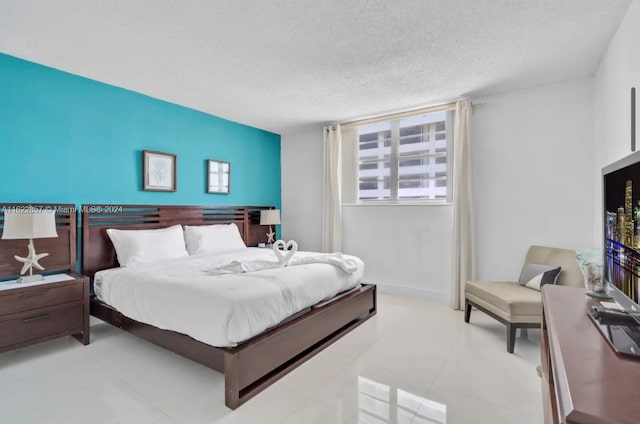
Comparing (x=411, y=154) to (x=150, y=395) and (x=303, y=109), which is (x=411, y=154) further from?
(x=150, y=395)

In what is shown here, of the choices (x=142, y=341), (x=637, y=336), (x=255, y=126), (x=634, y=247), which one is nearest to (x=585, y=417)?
(x=637, y=336)

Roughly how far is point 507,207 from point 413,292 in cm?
159

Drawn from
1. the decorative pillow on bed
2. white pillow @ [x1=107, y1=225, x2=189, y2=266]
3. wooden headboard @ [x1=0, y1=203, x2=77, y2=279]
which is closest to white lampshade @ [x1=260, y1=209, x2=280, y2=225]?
white pillow @ [x1=107, y1=225, x2=189, y2=266]

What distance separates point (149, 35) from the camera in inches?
94.9

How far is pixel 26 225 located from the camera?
8.30 feet

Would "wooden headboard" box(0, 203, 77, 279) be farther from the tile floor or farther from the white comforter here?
the tile floor

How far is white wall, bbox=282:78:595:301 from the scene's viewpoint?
10.7 ft

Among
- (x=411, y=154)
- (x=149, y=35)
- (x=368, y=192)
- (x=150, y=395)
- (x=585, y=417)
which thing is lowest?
(x=150, y=395)

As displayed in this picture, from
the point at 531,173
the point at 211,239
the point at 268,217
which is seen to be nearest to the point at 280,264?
the point at 211,239

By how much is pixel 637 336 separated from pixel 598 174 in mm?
2493

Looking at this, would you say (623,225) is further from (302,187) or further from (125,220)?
(302,187)

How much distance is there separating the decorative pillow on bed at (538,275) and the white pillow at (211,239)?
3.39 m

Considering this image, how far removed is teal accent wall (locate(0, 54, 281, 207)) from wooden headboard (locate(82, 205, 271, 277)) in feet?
0.35

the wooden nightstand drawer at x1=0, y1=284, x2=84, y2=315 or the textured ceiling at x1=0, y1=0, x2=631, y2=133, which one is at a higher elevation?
the textured ceiling at x1=0, y1=0, x2=631, y2=133
